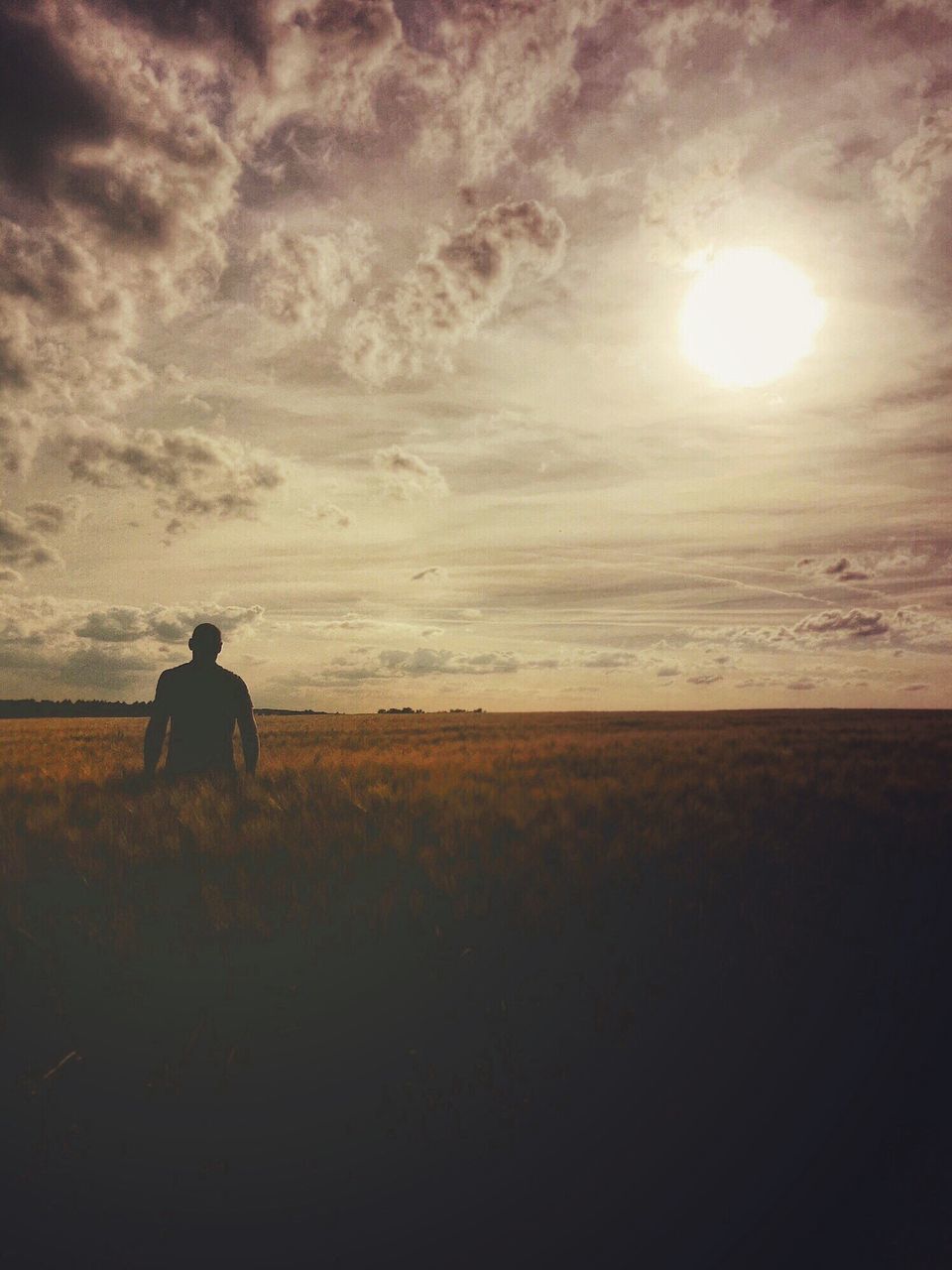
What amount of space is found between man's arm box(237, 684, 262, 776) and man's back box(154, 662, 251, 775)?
3 centimetres

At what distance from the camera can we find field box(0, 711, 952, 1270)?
244 cm

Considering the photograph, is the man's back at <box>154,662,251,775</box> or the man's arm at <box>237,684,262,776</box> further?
the man's arm at <box>237,684,262,776</box>

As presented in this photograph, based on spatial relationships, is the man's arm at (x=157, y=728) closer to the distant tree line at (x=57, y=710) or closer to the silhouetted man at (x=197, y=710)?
the silhouetted man at (x=197, y=710)

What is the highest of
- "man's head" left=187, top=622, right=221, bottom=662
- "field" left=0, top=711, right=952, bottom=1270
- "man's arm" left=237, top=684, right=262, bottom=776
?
"man's head" left=187, top=622, right=221, bottom=662

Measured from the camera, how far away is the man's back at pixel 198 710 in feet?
26.7

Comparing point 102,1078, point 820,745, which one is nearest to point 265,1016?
point 102,1078

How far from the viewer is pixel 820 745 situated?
17.8 metres

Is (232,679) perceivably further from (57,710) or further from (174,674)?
(57,710)

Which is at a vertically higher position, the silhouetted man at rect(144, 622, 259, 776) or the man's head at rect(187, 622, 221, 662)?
the man's head at rect(187, 622, 221, 662)

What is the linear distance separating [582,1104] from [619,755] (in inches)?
451

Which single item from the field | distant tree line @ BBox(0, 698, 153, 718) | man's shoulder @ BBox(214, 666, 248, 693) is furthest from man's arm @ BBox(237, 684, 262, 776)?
distant tree line @ BBox(0, 698, 153, 718)

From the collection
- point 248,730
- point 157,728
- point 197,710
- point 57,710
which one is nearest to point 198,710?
point 197,710

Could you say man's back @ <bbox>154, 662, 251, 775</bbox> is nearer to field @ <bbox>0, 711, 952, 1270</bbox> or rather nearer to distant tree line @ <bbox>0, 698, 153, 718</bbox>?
field @ <bbox>0, 711, 952, 1270</bbox>

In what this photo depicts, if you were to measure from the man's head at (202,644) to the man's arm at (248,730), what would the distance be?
50 centimetres
